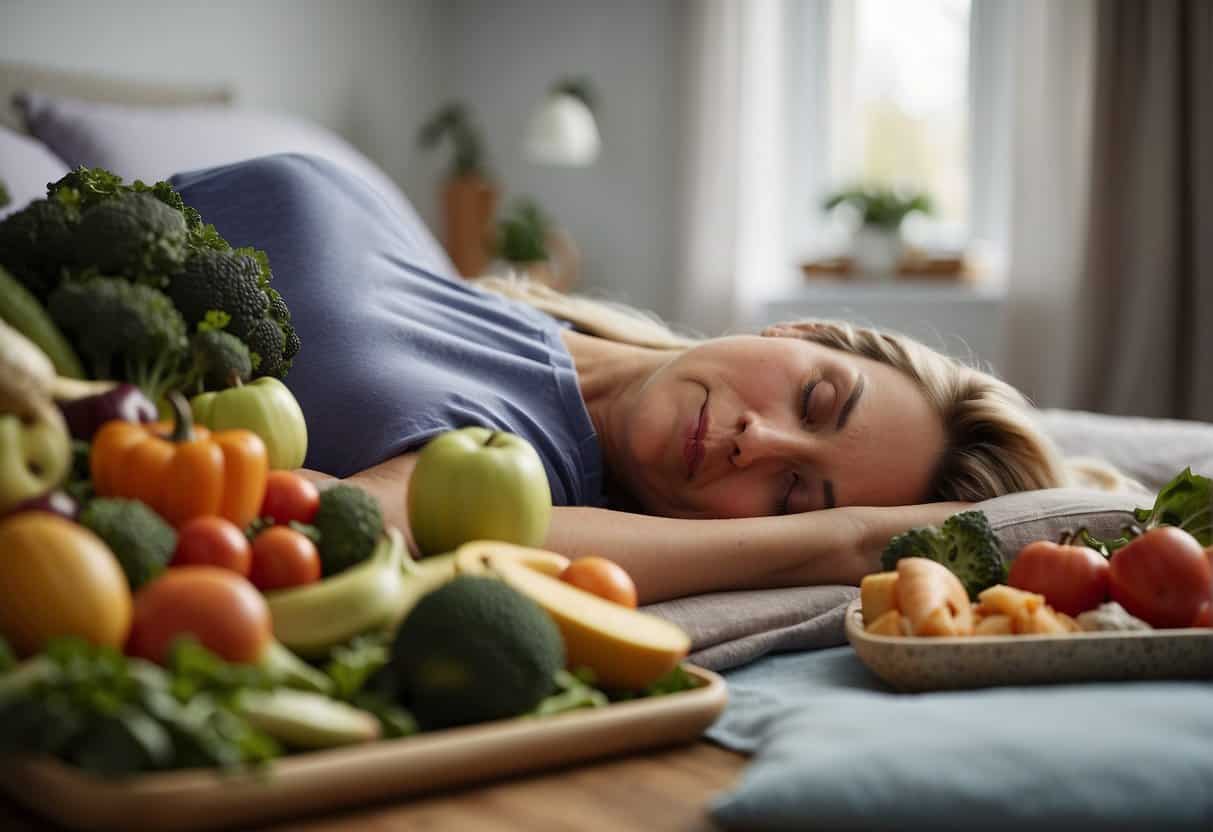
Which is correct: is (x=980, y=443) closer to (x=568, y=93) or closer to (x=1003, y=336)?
(x=1003, y=336)

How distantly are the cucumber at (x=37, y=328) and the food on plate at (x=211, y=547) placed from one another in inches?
7.7

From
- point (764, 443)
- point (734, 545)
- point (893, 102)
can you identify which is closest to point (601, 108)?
point (893, 102)

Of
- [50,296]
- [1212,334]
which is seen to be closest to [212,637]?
[50,296]

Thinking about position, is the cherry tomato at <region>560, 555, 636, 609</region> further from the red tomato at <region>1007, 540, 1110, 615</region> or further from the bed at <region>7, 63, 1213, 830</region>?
the red tomato at <region>1007, 540, 1110, 615</region>

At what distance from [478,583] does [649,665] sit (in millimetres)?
160

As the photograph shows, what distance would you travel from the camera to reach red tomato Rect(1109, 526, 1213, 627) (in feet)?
3.21

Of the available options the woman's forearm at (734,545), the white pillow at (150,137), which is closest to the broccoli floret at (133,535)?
the woman's forearm at (734,545)

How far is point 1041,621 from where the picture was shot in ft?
3.14

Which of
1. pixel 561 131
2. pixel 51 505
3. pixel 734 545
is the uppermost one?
pixel 561 131

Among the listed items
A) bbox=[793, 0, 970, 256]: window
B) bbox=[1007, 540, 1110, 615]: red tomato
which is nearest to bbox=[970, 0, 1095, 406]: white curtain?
bbox=[793, 0, 970, 256]: window

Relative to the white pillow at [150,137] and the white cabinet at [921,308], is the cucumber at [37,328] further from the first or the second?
the white cabinet at [921,308]

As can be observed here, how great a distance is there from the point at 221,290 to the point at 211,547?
12.4 inches

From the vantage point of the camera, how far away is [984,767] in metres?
0.74

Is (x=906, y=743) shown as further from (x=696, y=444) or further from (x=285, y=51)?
(x=285, y=51)
